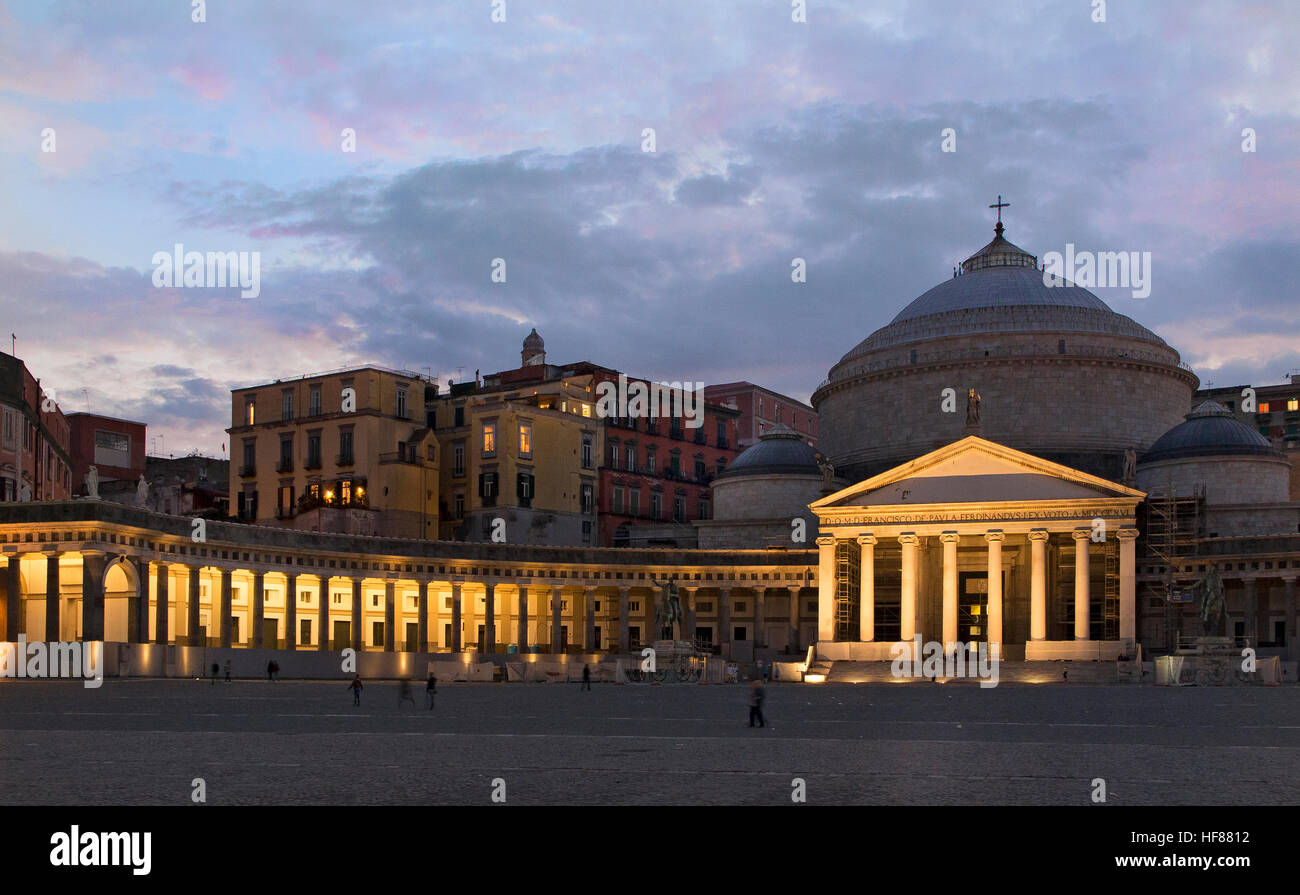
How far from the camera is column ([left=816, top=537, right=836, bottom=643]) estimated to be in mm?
90062

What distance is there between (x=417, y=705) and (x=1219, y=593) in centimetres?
4173

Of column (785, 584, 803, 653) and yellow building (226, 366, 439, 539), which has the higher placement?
yellow building (226, 366, 439, 539)

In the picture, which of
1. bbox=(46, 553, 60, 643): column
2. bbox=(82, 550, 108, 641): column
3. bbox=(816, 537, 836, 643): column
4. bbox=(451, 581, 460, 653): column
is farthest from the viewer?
bbox=(451, 581, 460, 653): column

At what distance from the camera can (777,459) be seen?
108062 millimetres

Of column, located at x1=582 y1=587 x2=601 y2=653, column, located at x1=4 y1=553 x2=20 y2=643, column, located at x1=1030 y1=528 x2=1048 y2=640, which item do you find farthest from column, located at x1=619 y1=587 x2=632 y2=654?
column, located at x1=4 y1=553 x2=20 y2=643

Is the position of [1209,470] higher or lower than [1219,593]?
higher

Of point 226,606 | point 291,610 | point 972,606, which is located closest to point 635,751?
point 226,606

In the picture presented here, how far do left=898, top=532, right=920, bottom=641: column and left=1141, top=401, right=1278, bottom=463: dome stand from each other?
19.7 metres

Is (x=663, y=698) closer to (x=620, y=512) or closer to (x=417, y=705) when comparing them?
(x=417, y=705)

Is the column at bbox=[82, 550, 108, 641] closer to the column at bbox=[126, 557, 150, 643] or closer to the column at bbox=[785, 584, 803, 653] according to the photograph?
the column at bbox=[126, 557, 150, 643]

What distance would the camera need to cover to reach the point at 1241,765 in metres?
25.1
